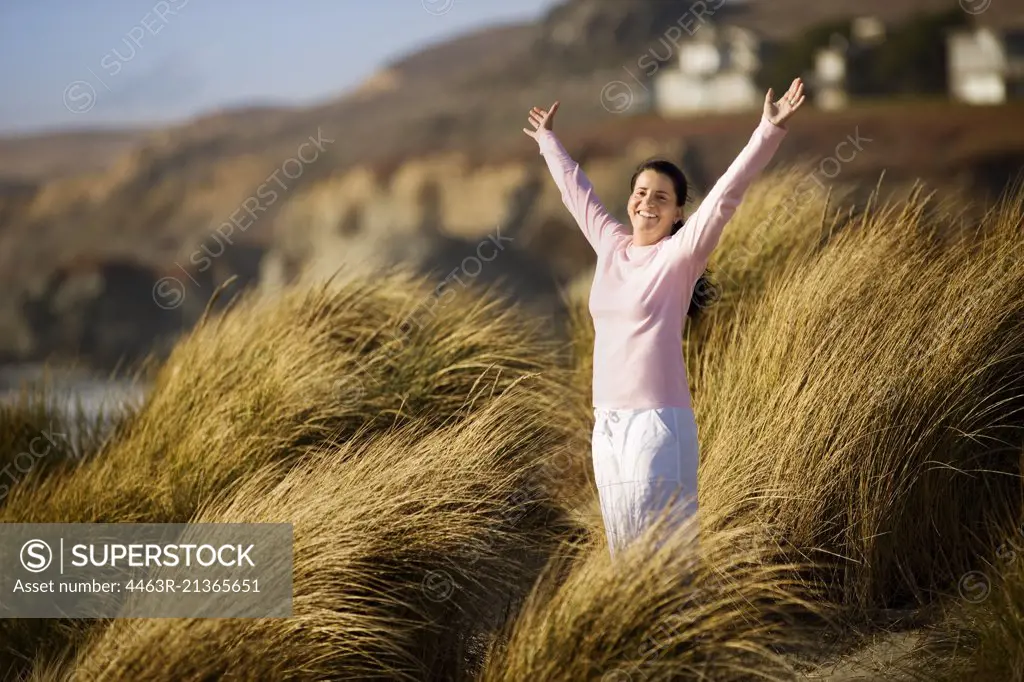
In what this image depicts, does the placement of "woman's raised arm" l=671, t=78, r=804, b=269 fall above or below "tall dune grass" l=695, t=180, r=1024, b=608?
above

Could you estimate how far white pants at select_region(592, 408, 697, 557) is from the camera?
10.5 ft

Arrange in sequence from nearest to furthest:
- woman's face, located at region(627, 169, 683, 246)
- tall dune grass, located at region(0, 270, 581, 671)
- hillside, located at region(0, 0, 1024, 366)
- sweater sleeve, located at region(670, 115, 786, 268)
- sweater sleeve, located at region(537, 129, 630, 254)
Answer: sweater sleeve, located at region(670, 115, 786, 268) < woman's face, located at region(627, 169, 683, 246) < sweater sleeve, located at region(537, 129, 630, 254) < tall dune grass, located at region(0, 270, 581, 671) < hillside, located at region(0, 0, 1024, 366)

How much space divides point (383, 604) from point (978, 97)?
4341 centimetres

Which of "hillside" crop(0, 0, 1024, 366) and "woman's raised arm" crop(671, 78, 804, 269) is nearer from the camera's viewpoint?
"woman's raised arm" crop(671, 78, 804, 269)

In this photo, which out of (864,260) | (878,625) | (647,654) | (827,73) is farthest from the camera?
(827,73)

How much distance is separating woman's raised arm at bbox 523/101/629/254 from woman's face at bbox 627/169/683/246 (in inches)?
3.7

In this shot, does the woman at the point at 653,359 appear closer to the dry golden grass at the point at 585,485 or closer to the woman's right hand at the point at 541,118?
the dry golden grass at the point at 585,485

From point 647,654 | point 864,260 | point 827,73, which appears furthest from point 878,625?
point 827,73

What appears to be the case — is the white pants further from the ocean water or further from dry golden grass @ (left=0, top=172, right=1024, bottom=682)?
the ocean water

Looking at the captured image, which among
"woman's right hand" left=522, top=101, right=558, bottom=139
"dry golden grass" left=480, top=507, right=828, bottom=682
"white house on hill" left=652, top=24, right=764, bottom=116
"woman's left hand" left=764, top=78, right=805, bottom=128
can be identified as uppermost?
"white house on hill" left=652, top=24, right=764, bottom=116

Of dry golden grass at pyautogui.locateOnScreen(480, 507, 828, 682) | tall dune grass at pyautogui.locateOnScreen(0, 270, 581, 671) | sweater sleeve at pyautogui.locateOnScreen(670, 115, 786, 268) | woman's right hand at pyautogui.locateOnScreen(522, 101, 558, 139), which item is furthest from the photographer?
tall dune grass at pyautogui.locateOnScreen(0, 270, 581, 671)

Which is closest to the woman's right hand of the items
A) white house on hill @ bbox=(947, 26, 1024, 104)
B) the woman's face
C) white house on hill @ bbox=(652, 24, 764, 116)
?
the woman's face

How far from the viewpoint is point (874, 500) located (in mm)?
4004

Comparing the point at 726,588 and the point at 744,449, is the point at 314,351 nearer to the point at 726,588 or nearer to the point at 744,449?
the point at 744,449
